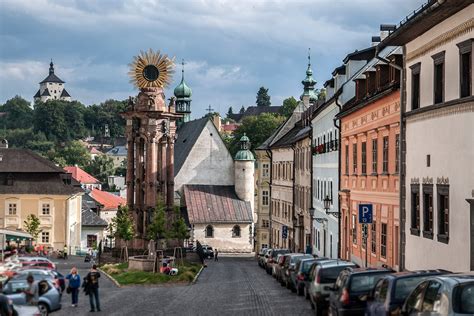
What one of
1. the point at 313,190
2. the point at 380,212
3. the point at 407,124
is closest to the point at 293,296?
the point at 380,212

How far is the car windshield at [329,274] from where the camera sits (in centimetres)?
2544

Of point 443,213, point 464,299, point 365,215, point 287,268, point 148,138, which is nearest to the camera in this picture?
point 464,299

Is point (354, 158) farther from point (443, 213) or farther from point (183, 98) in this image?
point (183, 98)

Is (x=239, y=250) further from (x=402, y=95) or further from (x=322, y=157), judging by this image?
(x=402, y=95)

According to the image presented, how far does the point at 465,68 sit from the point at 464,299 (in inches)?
477

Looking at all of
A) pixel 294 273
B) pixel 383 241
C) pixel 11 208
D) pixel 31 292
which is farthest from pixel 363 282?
pixel 11 208

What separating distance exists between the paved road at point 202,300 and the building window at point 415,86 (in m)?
6.93

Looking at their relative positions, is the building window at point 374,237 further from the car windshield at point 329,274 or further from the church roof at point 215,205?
the church roof at point 215,205

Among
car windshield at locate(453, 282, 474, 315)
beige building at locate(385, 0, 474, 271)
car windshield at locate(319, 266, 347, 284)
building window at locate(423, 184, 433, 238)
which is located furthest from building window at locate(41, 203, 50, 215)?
car windshield at locate(453, 282, 474, 315)

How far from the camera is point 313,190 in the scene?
6134 centimetres

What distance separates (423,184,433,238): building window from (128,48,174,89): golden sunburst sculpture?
46.7 meters

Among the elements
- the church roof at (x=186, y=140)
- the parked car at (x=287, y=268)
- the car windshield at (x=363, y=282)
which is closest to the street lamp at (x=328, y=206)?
the parked car at (x=287, y=268)

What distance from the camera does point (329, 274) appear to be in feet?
83.9

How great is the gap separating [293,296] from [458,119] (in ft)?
38.1
